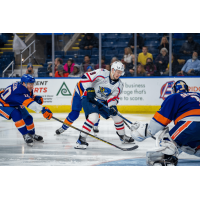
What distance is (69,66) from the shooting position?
273 inches

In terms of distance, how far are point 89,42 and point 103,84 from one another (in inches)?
155

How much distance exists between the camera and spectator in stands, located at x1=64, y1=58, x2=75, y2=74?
691 centimetres

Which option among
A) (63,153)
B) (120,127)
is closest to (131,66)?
(120,127)

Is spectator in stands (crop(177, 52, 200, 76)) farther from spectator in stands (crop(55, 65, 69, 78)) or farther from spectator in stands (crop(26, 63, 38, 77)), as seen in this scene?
spectator in stands (crop(26, 63, 38, 77))

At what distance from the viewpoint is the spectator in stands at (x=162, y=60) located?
661 centimetres

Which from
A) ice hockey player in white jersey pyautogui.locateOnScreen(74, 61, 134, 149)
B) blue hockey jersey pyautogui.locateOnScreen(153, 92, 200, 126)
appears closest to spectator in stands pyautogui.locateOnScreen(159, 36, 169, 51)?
ice hockey player in white jersey pyautogui.locateOnScreen(74, 61, 134, 149)

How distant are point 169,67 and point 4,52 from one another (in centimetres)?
410

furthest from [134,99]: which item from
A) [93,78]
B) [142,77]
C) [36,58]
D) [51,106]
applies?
[93,78]

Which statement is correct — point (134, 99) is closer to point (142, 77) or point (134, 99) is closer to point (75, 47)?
point (142, 77)

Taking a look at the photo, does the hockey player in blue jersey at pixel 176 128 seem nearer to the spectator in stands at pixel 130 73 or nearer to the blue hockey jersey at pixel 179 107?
the blue hockey jersey at pixel 179 107

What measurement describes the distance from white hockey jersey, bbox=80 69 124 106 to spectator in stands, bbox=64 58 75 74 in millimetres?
3461

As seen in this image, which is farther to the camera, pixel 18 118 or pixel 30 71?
pixel 30 71

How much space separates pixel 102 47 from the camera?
6.93 metres

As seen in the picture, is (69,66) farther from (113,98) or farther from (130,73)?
(113,98)
